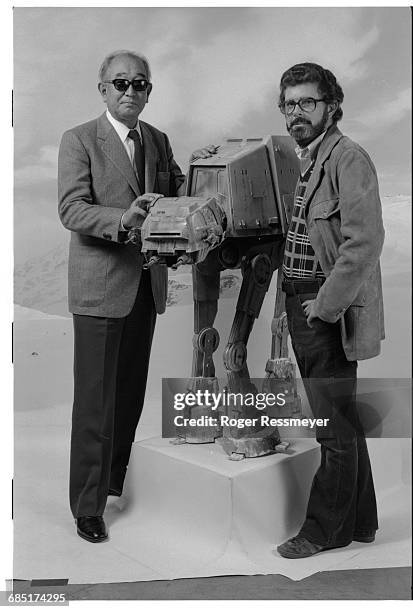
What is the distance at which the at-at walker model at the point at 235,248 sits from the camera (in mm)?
2652

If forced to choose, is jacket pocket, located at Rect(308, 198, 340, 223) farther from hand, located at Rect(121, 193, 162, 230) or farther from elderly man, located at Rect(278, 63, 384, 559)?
hand, located at Rect(121, 193, 162, 230)

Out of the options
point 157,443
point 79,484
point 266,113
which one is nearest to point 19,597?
point 79,484

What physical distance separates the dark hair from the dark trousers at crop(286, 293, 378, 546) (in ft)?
1.89

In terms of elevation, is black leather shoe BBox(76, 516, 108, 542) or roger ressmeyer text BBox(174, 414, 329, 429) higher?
roger ressmeyer text BBox(174, 414, 329, 429)

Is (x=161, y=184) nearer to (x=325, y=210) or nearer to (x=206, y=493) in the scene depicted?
(x=325, y=210)

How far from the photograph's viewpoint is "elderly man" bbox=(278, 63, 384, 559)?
8.67 feet

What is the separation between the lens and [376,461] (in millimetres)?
2850

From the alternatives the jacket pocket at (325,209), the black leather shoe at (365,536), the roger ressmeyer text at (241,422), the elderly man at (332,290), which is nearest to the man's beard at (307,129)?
the elderly man at (332,290)

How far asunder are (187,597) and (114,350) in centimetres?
77

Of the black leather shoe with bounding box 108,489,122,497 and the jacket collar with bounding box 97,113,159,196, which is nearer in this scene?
the jacket collar with bounding box 97,113,159,196

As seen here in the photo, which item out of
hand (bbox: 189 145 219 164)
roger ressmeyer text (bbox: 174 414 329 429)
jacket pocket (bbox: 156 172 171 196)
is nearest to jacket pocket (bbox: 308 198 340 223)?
hand (bbox: 189 145 219 164)

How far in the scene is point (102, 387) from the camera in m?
2.93

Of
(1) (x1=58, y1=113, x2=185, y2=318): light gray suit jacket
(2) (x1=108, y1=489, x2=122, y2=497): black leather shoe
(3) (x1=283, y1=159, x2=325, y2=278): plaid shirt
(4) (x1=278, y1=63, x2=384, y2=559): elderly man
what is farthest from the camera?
(2) (x1=108, y1=489, x2=122, y2=497): black leather shoe

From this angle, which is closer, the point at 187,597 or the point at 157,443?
the point at 187,597
